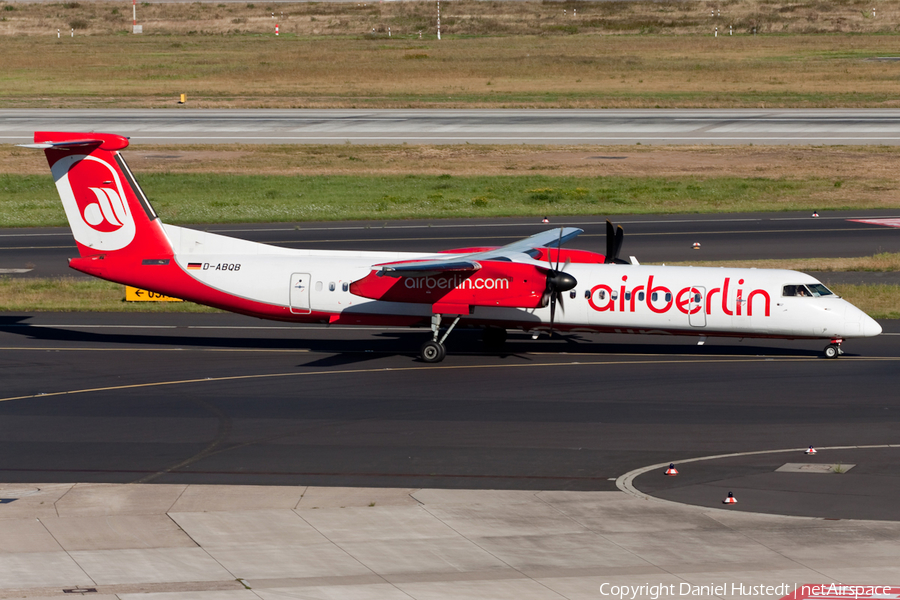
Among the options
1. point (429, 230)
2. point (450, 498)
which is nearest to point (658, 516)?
point (450, 498)

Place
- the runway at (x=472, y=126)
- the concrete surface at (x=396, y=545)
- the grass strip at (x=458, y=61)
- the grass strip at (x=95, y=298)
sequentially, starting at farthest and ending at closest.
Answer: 1. the grass strip at (x=458, y=61)
2. the runway at (x=472, y=126)
3. the grass strip at (x=95, y=298)
4. the concrete surface at (x=396, y=545)

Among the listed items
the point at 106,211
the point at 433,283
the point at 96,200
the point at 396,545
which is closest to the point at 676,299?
the point at 433,283

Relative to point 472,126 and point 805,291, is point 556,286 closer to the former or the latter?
point 805,291

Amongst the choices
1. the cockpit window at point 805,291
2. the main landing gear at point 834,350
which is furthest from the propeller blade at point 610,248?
the main landing gear at point 834,350

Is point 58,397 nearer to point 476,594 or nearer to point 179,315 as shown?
point 179,315

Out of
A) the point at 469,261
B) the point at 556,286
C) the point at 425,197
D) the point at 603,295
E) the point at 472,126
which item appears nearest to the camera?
the point at 556,286

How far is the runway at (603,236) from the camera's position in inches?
1688

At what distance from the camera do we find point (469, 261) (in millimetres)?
28109

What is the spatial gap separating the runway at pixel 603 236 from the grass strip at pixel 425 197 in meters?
1.94

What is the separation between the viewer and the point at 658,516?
1691 cm

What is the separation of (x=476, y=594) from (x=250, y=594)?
3010 millimetres

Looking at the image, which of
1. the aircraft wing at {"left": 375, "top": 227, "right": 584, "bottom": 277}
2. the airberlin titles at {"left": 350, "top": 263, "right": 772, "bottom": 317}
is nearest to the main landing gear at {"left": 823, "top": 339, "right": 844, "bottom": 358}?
the airberlin titles at {"left": 350, "top": 263, "right": 772, "bottom": 317}

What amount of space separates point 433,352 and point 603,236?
19732 mm

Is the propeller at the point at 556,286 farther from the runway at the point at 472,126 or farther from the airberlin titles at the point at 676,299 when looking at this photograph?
the runway at the point at 472,126
